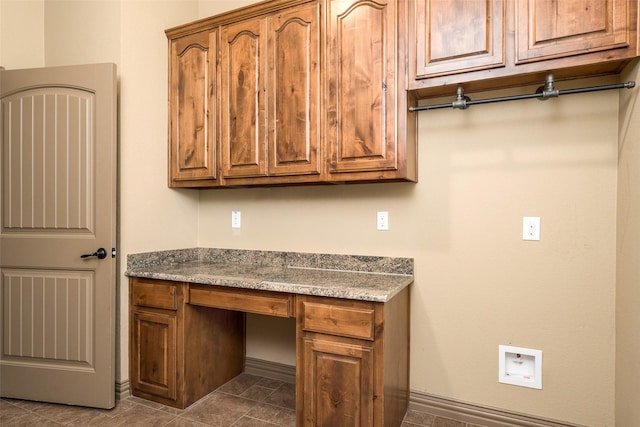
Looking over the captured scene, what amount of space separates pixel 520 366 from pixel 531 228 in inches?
30.0

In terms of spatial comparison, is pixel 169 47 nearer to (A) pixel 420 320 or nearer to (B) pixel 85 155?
(B) pixel 85 155

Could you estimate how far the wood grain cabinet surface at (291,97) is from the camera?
1946 millimetres

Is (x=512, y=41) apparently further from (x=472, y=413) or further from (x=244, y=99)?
(x=472, y=413)

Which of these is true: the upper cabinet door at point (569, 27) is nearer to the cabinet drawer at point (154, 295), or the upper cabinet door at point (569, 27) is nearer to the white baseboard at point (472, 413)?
the white baseboard at point (472, 413)

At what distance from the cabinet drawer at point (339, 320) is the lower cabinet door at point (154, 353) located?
95 cm

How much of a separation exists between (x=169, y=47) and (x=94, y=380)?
2277mm

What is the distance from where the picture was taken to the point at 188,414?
2.16m

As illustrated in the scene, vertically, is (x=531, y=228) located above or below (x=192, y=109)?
below

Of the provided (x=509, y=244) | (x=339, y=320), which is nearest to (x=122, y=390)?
(x=339, y=320)

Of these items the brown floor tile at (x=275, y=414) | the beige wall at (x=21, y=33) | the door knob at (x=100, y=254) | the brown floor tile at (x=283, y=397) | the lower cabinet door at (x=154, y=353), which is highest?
the beige wall at (x=21, y=33)

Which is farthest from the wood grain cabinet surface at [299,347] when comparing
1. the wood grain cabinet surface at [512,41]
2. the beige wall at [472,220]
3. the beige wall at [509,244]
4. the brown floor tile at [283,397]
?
the wood grain cabinet surface at [512,41]

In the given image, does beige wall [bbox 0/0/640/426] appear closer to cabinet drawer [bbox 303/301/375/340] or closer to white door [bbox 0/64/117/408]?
white door [bbox 0/64/117/408]

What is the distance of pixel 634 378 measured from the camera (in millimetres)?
1504

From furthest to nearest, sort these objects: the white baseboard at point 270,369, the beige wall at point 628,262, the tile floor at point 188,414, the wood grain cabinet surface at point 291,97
A: the white baseboard at point 270,369, the tile floor at point 188,414, the wood grain cabinet surface at point 291,97, the beige wall at point 628,262
